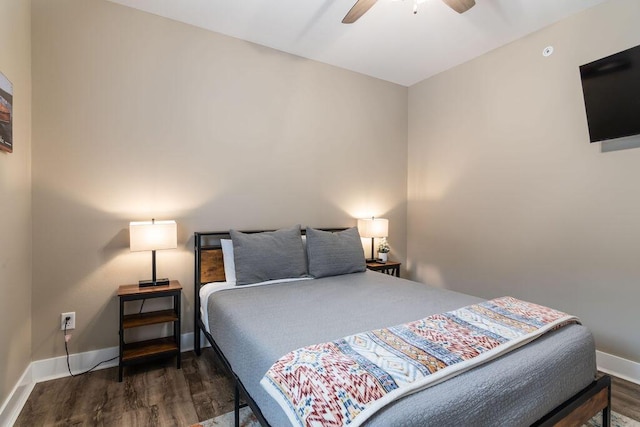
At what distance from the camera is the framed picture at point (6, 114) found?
1.76 m

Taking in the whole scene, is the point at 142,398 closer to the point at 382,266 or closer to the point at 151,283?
the point at 151,283

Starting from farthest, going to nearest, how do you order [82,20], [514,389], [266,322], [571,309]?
[571,309] < [82,20] < [266,322] < [514,389]

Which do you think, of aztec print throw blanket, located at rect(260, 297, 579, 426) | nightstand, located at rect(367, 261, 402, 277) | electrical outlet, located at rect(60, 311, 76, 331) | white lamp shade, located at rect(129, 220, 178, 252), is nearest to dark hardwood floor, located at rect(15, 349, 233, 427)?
electrical outlet, located at rect(60, 311, 76, 331)

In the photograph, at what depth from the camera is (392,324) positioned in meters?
1.71

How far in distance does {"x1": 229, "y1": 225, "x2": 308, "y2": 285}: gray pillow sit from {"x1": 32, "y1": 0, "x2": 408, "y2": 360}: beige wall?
0.41 meters

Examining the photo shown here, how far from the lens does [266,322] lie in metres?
1.76

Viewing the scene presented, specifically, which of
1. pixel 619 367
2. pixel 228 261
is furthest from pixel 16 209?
pixel 619 367

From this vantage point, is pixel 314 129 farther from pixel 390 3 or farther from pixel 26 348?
pixel 26 348

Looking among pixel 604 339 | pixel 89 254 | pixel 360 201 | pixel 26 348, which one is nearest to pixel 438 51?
pixel 360 201

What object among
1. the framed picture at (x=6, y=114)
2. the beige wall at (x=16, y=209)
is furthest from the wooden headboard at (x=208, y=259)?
the framed picture at (x=6, y=114)

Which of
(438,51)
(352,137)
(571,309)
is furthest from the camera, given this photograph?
(352,137)

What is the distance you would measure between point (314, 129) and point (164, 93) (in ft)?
4.91

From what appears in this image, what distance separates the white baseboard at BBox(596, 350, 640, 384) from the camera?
2340mm

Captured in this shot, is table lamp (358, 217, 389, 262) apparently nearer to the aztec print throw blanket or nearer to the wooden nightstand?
the aztec print throw blanket
